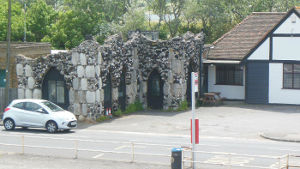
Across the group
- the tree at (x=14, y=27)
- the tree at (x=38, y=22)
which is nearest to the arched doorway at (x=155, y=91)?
the tree at (x=14, y=27)

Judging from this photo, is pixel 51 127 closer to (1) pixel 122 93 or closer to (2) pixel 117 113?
(2) pixel 117 113

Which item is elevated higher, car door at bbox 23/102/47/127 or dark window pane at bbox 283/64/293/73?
dark window pane at bbox 283/64/293/73

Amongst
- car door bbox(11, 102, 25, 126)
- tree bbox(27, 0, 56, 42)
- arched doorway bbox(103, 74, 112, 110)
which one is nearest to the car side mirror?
car door bbox(11, 102, 25, 126)

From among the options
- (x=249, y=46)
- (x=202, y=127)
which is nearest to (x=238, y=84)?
(x=249, y=46)

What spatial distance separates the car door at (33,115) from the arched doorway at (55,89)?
435cm

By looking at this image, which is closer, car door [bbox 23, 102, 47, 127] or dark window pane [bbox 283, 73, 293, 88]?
car door [bbox 23, 102, 47, 127]

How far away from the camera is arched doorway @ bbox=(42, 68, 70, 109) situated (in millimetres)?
32250

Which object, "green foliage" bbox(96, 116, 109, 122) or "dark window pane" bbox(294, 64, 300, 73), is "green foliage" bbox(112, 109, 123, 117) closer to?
"green foliage" bbox(96, 116, 109, 122)

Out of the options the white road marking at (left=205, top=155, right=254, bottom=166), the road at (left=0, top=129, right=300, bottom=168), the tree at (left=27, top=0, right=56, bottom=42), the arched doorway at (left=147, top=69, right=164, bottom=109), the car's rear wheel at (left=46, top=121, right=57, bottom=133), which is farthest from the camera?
the tree at (left=27, top=0, right=56, bottom=42)

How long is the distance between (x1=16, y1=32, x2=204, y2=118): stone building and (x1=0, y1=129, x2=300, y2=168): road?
3.86 m

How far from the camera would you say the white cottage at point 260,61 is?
1449 inches

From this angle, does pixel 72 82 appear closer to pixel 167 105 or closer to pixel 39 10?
pixel 167 105

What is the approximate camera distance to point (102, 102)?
31859 mm

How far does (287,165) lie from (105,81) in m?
16.5
